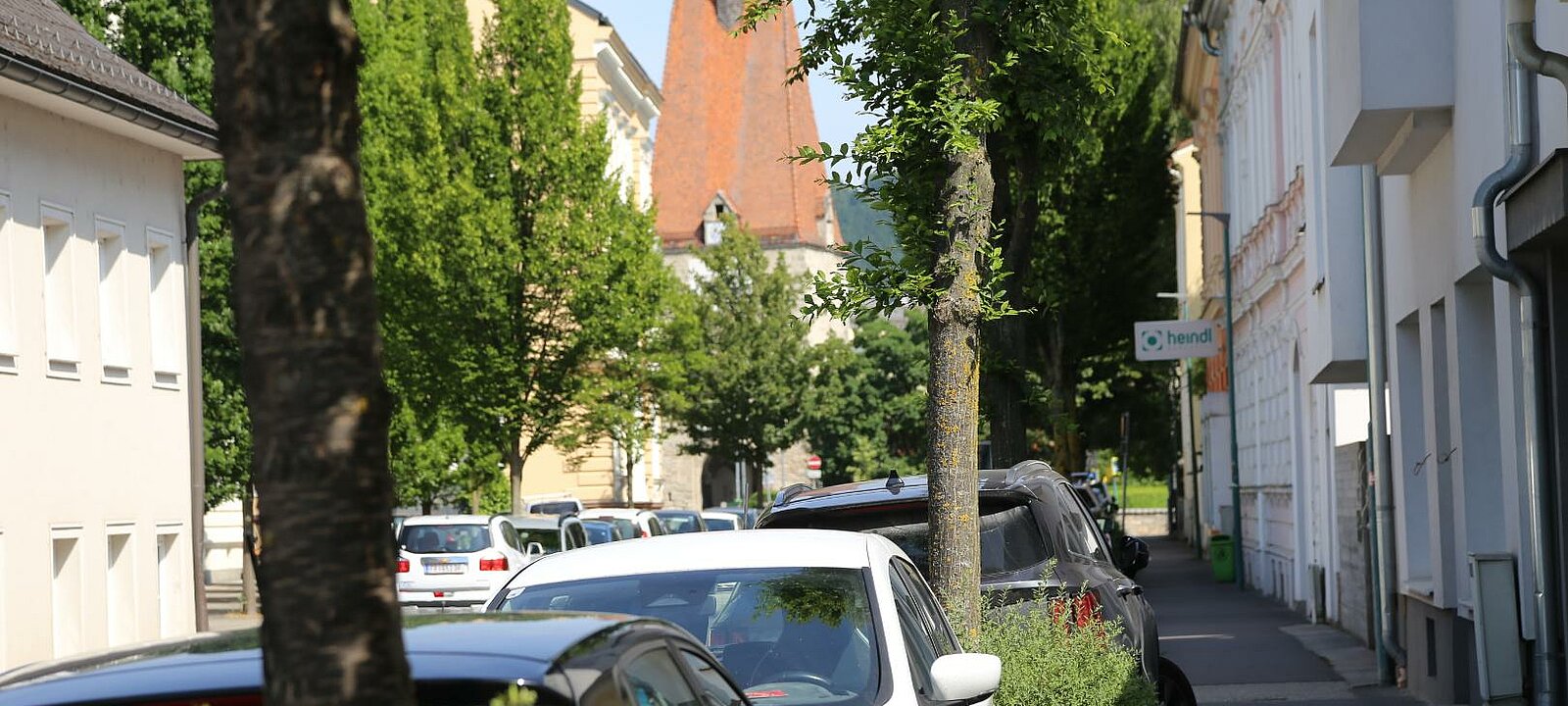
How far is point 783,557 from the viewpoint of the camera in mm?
7012

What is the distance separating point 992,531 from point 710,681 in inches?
207

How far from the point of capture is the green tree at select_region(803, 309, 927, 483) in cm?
7756

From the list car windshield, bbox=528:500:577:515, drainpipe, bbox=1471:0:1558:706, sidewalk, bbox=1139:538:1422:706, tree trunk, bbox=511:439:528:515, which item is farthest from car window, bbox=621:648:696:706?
car windshield, bbox=528:500:577:515

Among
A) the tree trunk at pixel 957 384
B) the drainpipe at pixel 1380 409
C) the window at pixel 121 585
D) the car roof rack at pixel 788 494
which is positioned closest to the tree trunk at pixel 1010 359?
the drainpipe at pixel 1380 409

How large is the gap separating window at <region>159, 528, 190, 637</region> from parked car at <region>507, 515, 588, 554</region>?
7012 millimetres

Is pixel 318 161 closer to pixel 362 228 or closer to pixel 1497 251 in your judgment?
pixel 362 228

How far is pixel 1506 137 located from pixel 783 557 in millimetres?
5816

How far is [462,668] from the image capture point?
389 cm

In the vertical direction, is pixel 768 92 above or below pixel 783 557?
above

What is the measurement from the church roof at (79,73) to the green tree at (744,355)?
51.0 metres

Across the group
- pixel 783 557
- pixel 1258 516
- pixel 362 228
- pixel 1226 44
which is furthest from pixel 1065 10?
pixel 1226 44

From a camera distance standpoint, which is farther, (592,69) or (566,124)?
(592,69)

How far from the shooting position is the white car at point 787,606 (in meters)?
6.43

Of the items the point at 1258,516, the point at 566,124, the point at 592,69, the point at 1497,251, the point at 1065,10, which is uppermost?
the point at 592,69
